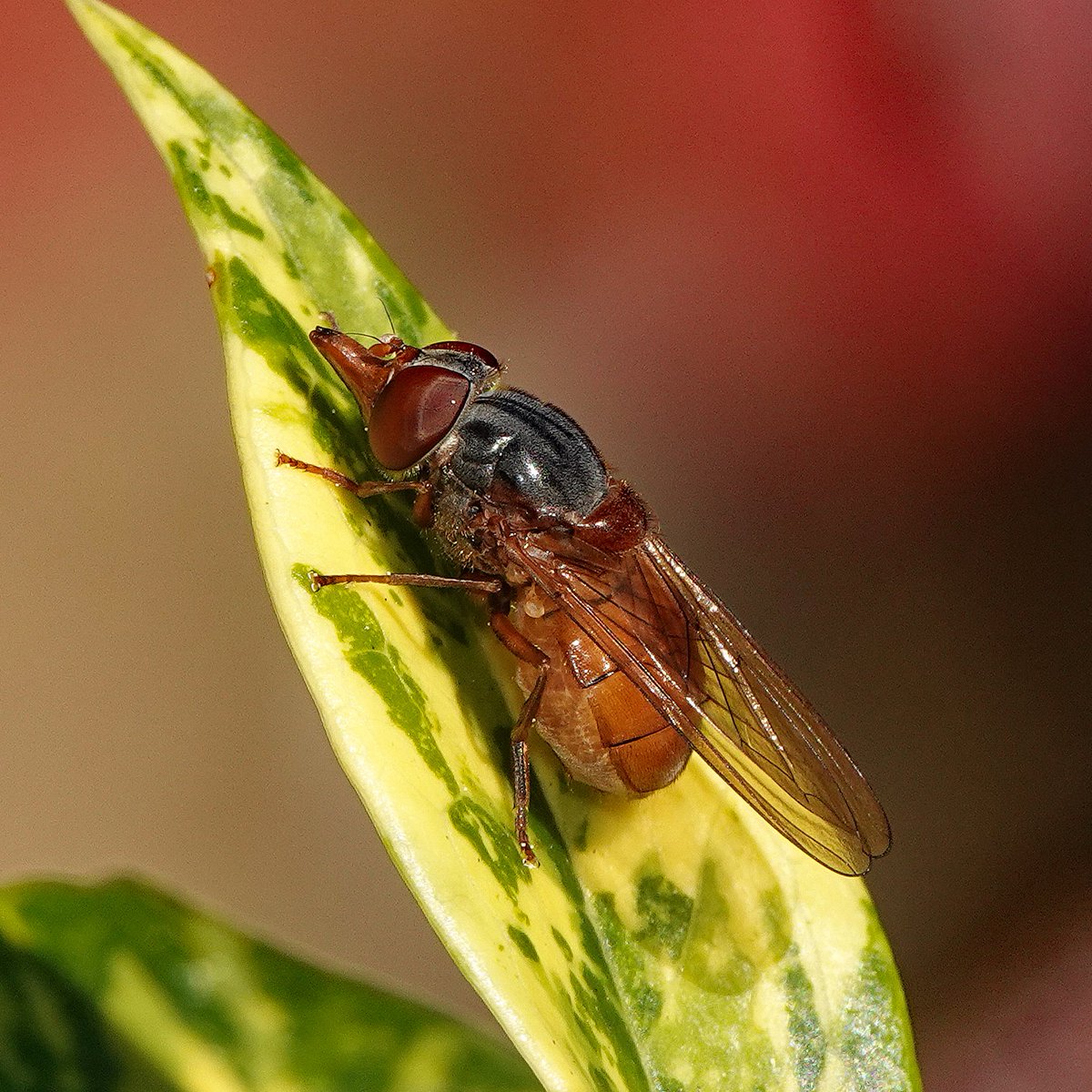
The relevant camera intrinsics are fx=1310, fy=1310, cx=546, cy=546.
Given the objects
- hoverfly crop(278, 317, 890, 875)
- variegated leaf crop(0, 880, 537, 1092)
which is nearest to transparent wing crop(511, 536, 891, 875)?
hoverfly crop(278, 317, 890, 875)

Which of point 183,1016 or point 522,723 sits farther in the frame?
point 522,723

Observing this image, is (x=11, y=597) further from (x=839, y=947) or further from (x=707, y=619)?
(x=839, y=947)

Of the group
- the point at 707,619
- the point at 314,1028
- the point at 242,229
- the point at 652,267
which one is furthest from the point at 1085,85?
the point at 314,1028

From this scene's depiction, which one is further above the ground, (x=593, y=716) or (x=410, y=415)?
(x=410, y=415)

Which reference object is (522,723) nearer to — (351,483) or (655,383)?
(351,483)

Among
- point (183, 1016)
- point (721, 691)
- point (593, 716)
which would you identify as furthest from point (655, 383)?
point (183, 1016)

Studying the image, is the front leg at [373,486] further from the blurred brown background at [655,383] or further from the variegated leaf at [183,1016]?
the blurred brown background at [655,383]

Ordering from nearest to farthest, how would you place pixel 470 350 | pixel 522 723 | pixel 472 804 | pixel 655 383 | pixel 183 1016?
pixel 472 804
pixel 183 1016
pixel 522 723
pixel 470 350
pixel 655 383

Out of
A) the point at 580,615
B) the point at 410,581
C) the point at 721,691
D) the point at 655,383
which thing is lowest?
the point at 655,383
